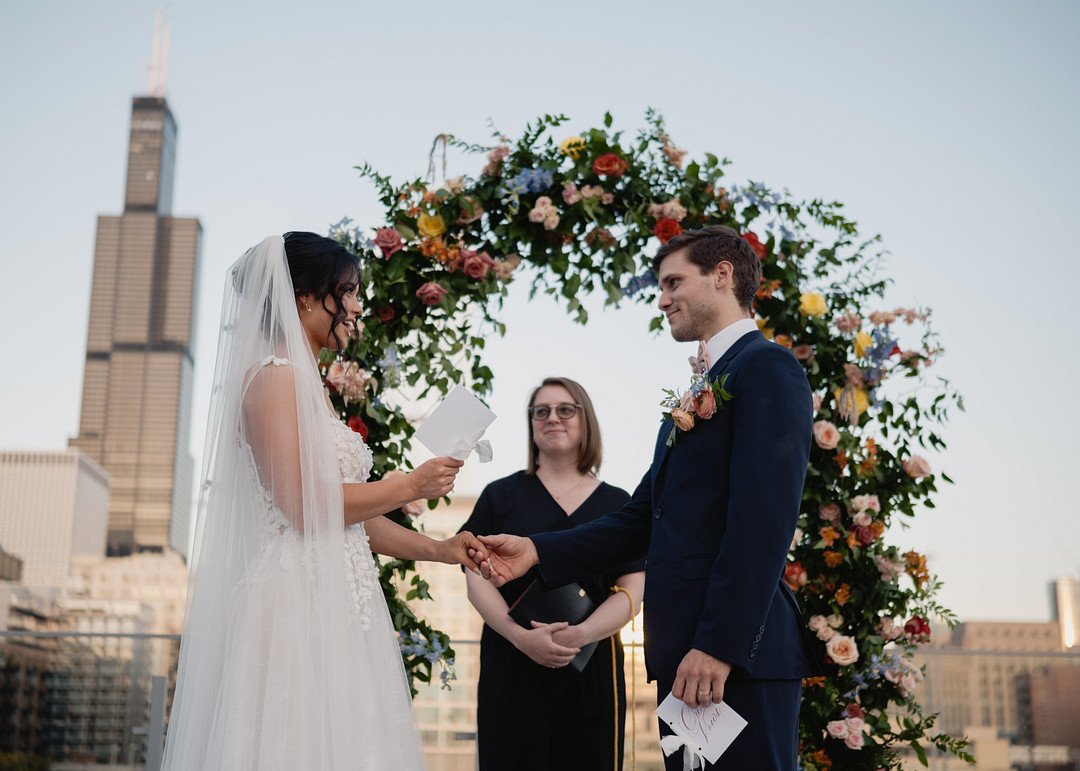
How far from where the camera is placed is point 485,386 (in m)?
4.45

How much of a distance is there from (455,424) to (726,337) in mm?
845

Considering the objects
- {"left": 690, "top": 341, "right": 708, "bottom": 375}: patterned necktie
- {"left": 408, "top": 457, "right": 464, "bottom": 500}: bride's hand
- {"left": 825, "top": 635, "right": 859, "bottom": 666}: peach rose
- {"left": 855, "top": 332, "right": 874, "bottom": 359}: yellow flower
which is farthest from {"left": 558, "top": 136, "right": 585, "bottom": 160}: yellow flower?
{"left": 825, "top": 635, "right": 859, "bottom": 666}: peach rose

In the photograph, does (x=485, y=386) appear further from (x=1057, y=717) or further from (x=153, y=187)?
(x=153, y=187)

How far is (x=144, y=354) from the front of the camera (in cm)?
12256

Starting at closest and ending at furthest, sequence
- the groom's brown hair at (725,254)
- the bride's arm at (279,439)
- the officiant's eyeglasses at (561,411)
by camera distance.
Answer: the bride's arm at (279,439) < the groom's brown hair at (725,254) < the officiant's eyeglasses at (561,411)

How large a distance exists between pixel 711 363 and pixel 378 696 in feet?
4.40

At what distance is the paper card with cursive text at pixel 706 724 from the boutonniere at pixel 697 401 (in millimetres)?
737

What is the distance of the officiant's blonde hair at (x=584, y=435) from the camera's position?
4.16 m

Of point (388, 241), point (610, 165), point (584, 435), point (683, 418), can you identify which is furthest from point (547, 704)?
point (610, 165)

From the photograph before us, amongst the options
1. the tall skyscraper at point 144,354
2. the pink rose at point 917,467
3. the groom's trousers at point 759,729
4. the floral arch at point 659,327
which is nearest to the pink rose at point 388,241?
the floral arch at point 659,327

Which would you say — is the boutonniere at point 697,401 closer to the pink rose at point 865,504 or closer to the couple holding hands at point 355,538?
the couple holding hands at point 355,538

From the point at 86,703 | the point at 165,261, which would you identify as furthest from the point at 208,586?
the point at 165,261

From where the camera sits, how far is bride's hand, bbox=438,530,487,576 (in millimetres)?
3381

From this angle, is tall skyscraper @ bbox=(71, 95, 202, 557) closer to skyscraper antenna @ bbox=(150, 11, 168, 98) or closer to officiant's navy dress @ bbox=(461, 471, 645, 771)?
skyscraper antenna @ bbox=(150, 11, 168, 98)
